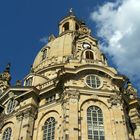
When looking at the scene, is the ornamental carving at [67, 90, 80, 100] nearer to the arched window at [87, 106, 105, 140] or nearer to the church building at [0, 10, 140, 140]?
the church building at [0, 10, 140, 140]

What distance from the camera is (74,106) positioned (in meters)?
35.6

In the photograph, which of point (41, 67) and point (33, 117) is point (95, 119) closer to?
point (33, 117)

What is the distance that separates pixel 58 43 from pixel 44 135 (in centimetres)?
2571

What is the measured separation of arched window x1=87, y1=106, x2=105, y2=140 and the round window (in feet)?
10.5

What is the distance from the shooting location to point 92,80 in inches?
1550

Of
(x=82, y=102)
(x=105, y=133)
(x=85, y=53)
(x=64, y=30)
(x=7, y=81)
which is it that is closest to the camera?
(x=105, y=133)

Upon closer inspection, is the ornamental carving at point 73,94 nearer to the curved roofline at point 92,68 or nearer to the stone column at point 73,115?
the stone column at point 73,115

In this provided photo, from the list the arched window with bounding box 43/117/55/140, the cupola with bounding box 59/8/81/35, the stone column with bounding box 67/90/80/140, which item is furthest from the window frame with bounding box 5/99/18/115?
the cupola with bounding box 59/8/81/35

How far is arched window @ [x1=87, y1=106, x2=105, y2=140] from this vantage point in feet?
112

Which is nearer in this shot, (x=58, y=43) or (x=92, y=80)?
(x=92, y=80)

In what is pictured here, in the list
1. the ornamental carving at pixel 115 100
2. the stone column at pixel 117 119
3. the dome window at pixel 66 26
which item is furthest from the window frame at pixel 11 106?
the dome window at pixel 66 26

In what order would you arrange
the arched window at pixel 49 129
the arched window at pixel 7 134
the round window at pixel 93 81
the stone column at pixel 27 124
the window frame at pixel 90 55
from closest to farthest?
the arched window at pixel 49 129 < the stone column at pixel 27 124 < the round window at pixel 93 81 < the arched window at pixel 7 134 < the window frame at pixel 90 55

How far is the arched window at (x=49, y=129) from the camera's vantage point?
36075 millimetres

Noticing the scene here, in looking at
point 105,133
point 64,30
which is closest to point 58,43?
point 64,30
